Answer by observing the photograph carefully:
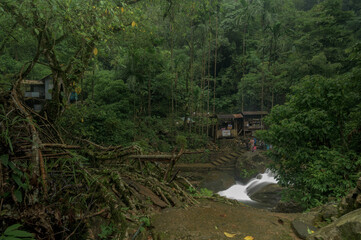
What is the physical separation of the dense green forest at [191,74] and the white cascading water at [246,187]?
243 inches

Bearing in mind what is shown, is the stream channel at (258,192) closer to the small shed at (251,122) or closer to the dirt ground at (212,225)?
the small shed at (251,122)

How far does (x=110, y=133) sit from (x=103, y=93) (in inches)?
288

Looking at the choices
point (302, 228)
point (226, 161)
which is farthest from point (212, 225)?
point (226, 161)

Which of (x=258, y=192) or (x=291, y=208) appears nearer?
(x=291, y=208)

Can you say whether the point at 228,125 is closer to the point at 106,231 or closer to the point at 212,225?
the point at 212,225

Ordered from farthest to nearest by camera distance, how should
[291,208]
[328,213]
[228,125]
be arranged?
1. [228,125]
2. [291,208]
3. [328,213]

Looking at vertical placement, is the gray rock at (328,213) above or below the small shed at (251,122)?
above

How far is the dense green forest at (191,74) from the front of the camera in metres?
5.53

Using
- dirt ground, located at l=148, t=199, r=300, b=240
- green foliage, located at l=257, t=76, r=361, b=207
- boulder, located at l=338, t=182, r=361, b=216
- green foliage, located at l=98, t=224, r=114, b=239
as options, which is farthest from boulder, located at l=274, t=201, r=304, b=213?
green foliage, located at l=98, t=224, r=114, b=239

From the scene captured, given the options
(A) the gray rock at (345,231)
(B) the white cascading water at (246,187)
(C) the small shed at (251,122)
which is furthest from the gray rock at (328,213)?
(C) the small shed at (251,122)

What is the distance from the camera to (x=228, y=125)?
25750mm

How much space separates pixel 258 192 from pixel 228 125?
36.7ft

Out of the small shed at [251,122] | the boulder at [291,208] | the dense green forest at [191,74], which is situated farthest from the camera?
the small shed at [251,122]

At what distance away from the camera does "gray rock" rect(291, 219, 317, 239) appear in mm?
3811
